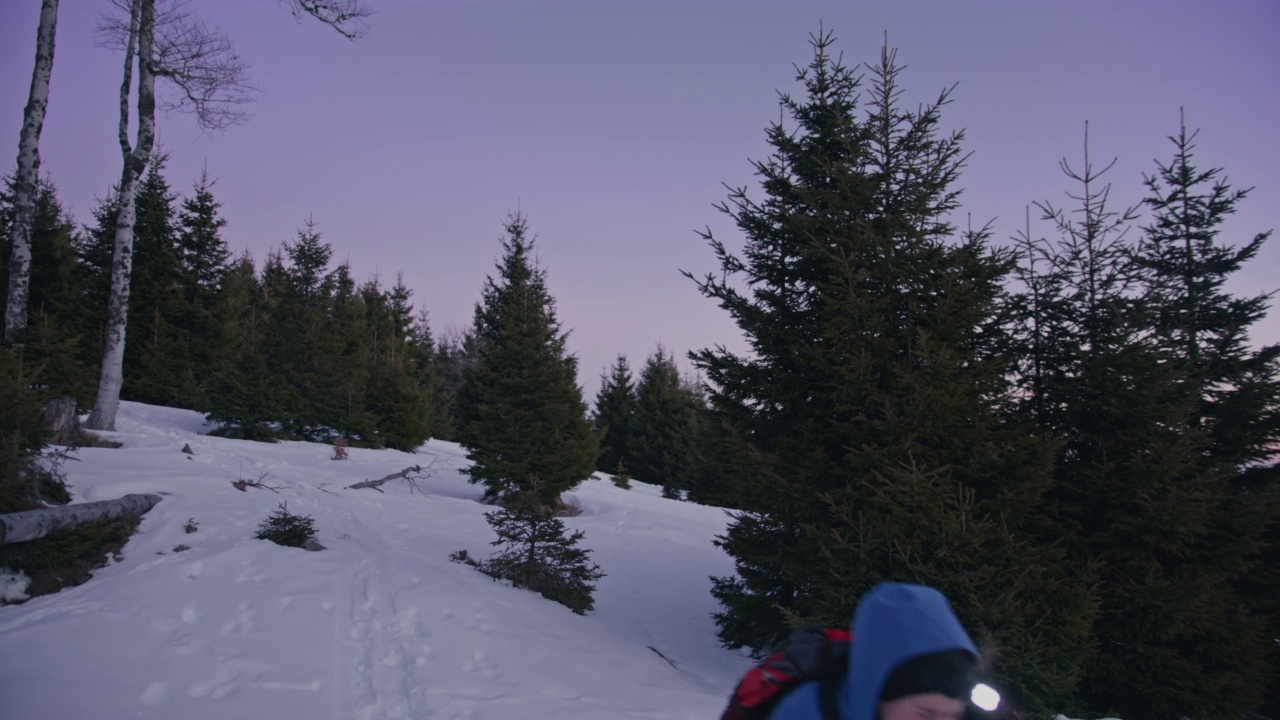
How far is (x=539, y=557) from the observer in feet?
29.1

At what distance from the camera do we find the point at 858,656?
1.62m

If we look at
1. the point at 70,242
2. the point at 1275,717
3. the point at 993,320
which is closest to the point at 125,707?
the point at 993,320

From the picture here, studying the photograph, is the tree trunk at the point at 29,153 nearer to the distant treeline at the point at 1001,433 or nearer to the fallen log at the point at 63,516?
the fallen log at the point at 63,516

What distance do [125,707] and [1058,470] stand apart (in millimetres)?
9504

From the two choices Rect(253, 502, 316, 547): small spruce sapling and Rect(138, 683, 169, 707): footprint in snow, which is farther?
Rect(253, 502, 316, 547): small spruce sapling

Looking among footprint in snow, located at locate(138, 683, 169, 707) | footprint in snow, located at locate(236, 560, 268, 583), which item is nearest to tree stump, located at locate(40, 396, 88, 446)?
footprint in snow, located at locate(236, 560, 268, 583)

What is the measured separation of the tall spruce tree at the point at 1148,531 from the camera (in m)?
6.79

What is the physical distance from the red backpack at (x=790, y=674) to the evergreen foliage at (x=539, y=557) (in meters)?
7.11

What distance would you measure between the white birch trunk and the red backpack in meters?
15.8

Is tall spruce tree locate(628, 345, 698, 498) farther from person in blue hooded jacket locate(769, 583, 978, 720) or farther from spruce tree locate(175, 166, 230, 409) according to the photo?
person in blue hooded jacket locate(769, 583, 978, 720)

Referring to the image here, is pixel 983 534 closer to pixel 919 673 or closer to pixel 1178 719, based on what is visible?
pixel 1178 719

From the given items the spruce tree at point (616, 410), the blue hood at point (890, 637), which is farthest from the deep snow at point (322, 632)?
the spruce tree at point (616, 410)

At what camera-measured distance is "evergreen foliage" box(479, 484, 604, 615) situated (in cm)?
870

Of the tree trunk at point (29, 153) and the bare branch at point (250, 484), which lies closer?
the bare branch at point (250, 484)
